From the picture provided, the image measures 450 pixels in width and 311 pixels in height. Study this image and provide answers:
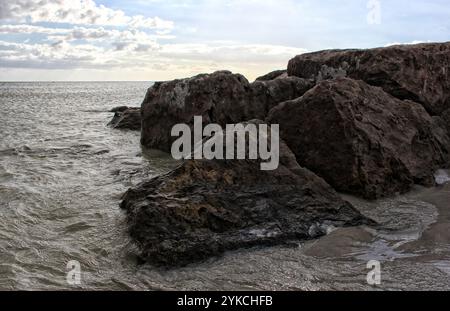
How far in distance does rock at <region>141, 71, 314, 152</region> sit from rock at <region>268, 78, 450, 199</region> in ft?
9.99

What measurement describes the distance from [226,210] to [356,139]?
2685 mm

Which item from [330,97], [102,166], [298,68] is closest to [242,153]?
[330,97]

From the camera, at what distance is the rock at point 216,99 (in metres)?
10.6

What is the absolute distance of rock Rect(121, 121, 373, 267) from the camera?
4.84 m

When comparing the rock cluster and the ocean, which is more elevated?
the rock cluster

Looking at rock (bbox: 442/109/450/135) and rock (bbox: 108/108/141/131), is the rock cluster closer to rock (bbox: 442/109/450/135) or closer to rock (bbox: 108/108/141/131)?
rock (bbox: 442/109/450/135)

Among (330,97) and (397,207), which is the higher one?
(330,97)

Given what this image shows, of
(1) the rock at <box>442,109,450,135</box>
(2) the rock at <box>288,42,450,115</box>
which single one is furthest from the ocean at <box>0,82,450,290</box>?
(2) the rock at <box>288,42,450,115</box>

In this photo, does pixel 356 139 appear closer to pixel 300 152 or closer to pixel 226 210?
pixel 300 152

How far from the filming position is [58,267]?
4.66m

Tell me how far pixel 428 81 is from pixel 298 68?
144 inches

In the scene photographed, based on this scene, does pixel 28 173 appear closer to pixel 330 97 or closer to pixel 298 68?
pixel 330 97

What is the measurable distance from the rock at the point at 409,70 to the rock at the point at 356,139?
1707mm

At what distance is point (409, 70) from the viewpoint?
9.60m
